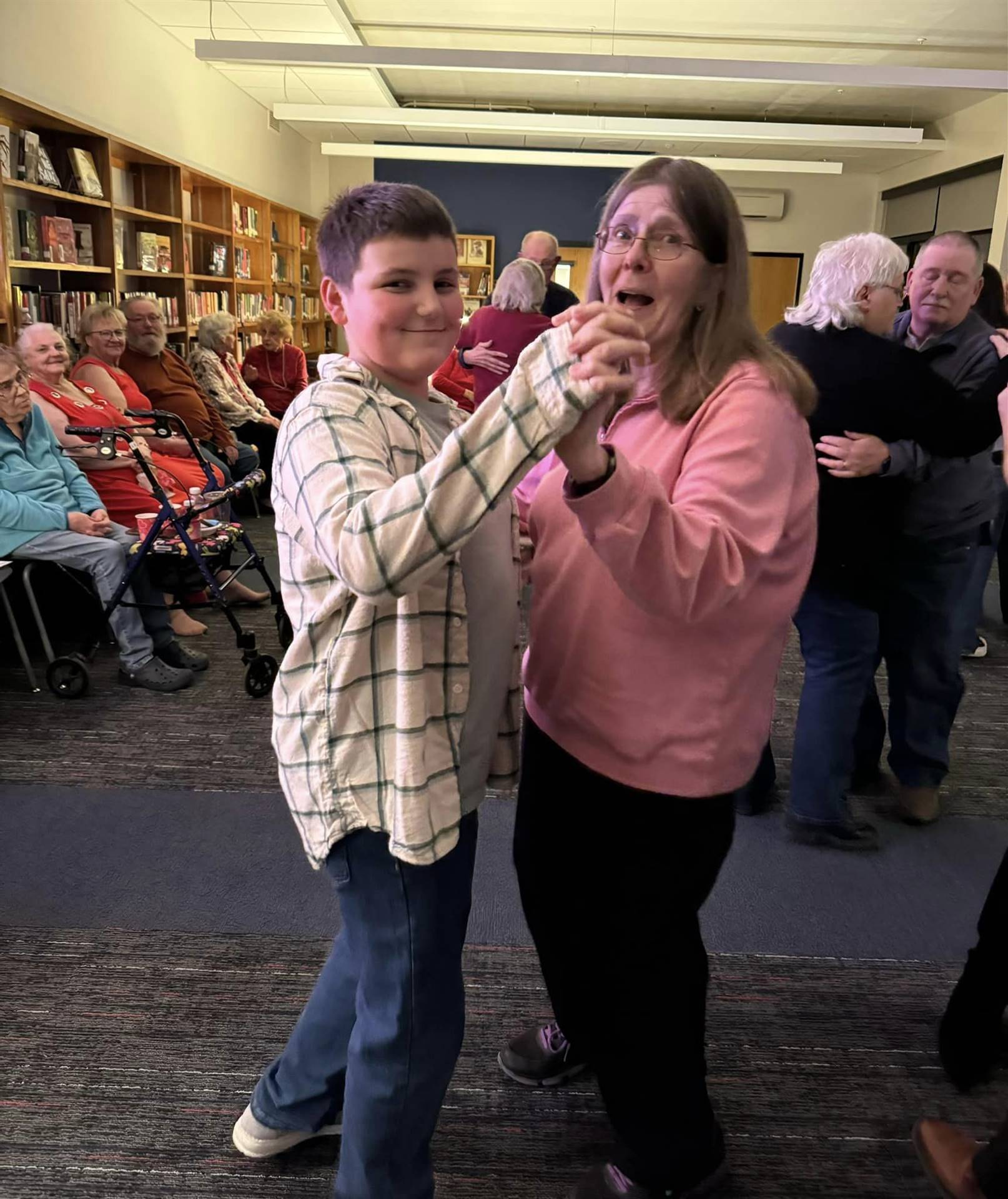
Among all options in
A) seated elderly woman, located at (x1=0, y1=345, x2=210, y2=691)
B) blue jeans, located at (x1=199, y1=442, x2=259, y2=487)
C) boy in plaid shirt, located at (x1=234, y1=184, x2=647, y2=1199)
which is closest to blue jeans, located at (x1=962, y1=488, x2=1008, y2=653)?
boy in plaid shirt, located at (x1=234, y1=184, x2=647, y2=1199)

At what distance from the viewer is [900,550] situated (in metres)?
2.61

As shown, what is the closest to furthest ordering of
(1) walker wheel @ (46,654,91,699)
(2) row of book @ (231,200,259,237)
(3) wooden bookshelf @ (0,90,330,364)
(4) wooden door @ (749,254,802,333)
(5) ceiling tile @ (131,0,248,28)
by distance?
(1) walker wheel @ (46,654,91,699) < (3) wooden bookshelf @ (0,90,330,364) < (5) ceiling tile @ (131,0,248,28) < (2) row of book @ (231,200,259,237) < (4) wooden door @ (749,254,802,333)

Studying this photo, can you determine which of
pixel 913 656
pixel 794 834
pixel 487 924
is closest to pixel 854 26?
pixel 913 656

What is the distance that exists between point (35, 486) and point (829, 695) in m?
3.07

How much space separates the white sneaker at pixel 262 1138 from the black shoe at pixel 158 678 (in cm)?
232

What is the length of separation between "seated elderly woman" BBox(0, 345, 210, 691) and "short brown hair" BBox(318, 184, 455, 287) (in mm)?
2881

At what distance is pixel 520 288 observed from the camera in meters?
4.61

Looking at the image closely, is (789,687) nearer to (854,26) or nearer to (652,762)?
(652,762)

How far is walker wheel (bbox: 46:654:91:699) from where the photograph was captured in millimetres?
3527

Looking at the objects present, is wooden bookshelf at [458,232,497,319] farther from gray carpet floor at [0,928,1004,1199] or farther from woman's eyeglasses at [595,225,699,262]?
woman's eyeglasses at [595,225,699,262]

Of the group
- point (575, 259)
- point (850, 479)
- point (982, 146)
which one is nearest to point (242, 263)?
point (575, 259)

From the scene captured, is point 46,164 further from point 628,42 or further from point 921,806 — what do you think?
point 921,806

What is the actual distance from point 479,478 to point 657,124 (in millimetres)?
8428

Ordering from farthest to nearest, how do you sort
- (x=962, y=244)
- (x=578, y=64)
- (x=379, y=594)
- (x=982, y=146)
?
1. (x=982, y=146)
2. (x=578, y=64)
3. (x=962, y=244)
4. (x=379, y=594)
